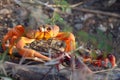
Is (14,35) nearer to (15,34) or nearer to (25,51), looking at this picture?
(15,34)

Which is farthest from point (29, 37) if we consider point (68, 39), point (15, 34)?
point (68, 39)

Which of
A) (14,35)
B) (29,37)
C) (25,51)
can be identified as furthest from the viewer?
(14,35)

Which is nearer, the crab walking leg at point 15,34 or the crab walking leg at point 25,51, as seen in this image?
the crab walking leg at point 25,51

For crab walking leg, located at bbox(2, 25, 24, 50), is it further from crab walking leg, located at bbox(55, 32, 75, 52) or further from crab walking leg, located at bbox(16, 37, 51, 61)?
crab walking leg, located at bbox(55, 32, 75, 52)

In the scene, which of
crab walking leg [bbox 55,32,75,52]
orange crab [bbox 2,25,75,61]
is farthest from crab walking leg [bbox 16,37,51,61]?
crab walking leg [bbox 55,32,75,52]

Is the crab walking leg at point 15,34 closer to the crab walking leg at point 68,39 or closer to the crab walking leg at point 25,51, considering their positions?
the crab walking leg at point 25,51

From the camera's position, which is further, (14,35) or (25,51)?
(14,35)

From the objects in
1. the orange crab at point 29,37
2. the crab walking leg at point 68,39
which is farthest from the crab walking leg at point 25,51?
the crab walking leg at point 68,39

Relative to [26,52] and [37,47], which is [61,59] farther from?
[37,47]

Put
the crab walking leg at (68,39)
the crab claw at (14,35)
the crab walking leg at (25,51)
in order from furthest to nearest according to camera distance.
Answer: the crab claw at (14,35), the crab walking leg at (68,39), the crab walking leg at (25,51)

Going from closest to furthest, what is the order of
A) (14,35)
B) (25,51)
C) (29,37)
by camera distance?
(25,51) < (29,37) < (14,35)

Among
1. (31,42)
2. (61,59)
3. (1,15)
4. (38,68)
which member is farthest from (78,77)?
(1,15)
